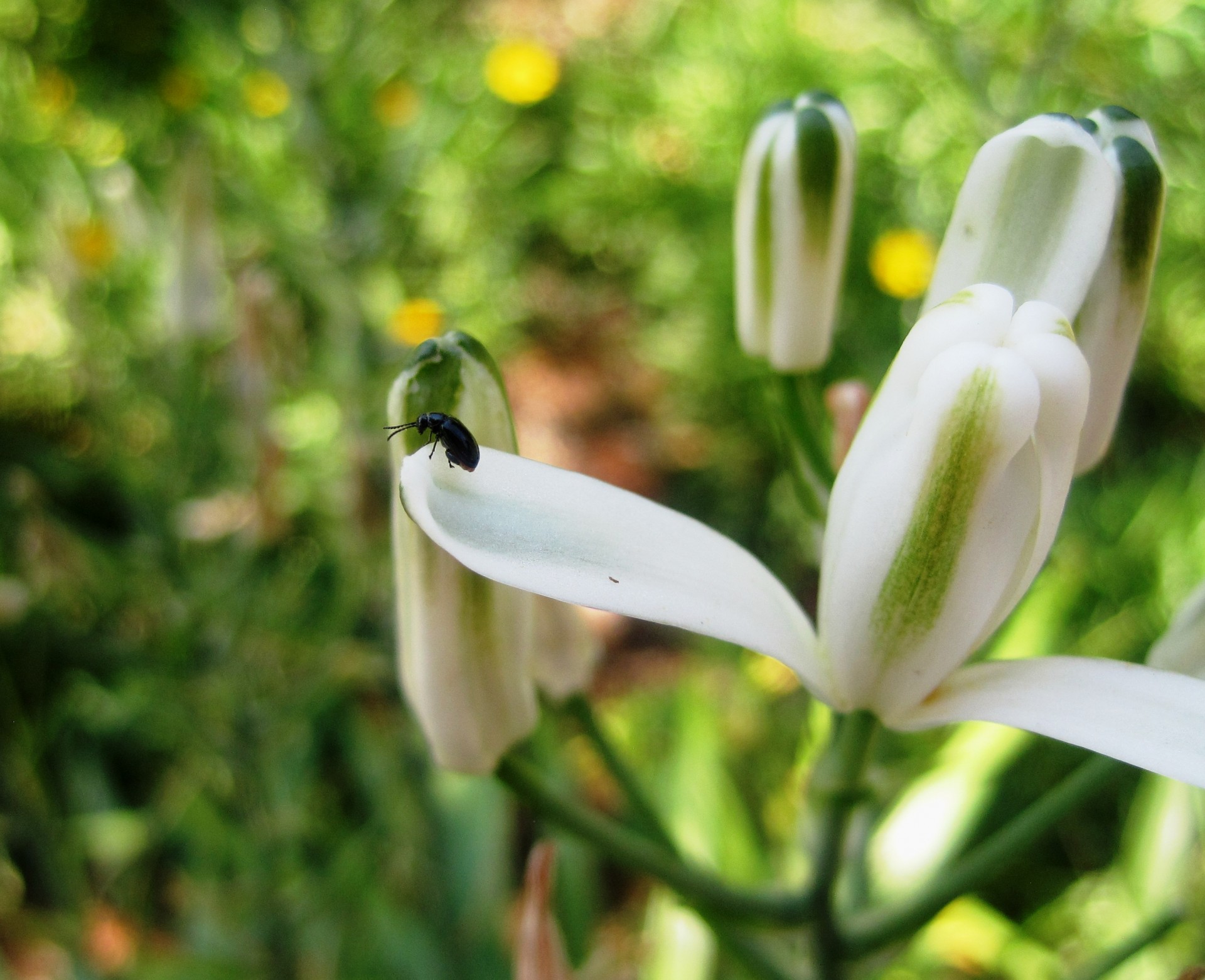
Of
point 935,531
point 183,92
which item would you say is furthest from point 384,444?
point 183,92

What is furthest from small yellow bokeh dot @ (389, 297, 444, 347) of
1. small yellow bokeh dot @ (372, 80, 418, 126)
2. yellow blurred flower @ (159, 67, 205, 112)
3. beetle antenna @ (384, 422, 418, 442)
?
beetle antenna @ (384, 422, 418, 442)

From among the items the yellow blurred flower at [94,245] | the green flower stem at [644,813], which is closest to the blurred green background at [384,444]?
the yellow blurred flower at [94,245]

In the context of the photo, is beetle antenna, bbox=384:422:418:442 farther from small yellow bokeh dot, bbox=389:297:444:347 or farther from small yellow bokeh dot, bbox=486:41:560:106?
small yellow bokeh dot, bbox=486:41:560:106

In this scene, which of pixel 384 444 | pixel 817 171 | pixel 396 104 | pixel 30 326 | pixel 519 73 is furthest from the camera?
pixel 519 73

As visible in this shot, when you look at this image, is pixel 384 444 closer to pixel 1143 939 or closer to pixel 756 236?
pixel 756 236

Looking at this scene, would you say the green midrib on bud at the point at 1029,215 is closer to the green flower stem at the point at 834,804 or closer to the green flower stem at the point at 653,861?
the green flower stem at the point at 834,804
